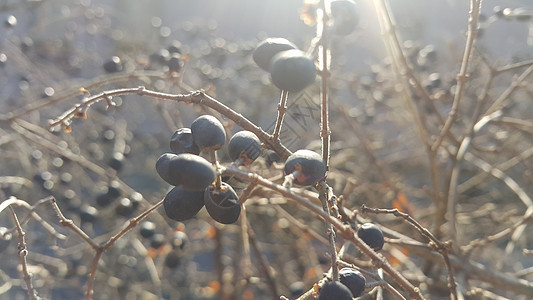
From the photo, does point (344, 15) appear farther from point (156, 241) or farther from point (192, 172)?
point (156, 241)

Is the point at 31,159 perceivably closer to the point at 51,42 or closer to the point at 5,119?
the point at 5,119

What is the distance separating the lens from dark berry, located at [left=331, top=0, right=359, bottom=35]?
167 cm

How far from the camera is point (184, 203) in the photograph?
1155mm

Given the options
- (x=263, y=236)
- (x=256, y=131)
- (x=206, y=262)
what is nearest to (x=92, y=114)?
(x=263, y=236)

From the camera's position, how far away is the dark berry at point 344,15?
167 centimetres

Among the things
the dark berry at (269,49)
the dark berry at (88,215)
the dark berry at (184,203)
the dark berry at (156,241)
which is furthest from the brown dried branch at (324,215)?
the dark berry at (88,215)

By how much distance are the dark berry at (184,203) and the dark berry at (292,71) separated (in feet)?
1.13

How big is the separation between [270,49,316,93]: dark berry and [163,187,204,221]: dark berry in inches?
13.5

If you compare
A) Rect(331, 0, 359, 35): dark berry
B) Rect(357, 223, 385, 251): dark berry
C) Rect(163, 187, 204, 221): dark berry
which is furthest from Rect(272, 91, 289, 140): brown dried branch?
Rect(331, 0, 359, 35): dark berry

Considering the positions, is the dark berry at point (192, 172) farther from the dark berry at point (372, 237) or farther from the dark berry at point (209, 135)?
the dark berry at point (372, 237)

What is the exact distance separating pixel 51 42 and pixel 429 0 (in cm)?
636

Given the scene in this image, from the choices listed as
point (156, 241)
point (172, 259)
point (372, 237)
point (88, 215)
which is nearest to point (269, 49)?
point (372, 237)

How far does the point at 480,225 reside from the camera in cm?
434

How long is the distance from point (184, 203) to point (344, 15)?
3.12 feet
